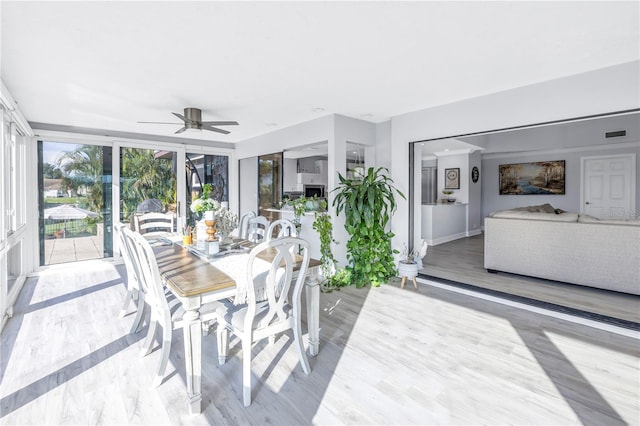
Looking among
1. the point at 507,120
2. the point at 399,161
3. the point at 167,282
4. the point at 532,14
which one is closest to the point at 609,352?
the point at 507,120

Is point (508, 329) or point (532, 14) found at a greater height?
point (532, 14)

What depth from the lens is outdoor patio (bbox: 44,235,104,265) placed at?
4.96 metres

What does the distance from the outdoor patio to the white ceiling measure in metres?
2.17

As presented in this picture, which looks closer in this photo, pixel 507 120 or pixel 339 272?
pixel 507 120

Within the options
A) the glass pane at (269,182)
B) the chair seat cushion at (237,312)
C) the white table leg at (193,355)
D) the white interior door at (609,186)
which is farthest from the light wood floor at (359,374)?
the white interior door at (609,186)

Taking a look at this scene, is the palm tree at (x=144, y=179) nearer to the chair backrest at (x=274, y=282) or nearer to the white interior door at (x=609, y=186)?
the chair backrest at (x=274, y=282)

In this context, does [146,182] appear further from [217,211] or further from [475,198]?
[475,198]

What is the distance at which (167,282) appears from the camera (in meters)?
2.05

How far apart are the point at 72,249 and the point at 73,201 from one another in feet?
2.56

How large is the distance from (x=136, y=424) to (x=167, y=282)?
77 centimetres

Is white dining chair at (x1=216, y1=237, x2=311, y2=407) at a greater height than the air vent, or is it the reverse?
the air vent

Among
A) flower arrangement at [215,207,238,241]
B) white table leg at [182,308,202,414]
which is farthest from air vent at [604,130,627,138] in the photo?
white table leg at [182,308,202,414]

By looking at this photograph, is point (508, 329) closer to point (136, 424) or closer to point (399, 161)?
point (399, 161)

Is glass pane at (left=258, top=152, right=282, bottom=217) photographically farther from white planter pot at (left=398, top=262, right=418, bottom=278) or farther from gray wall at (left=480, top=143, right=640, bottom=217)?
gray wall at (left=480, top=143, right=640, bottom=217)
